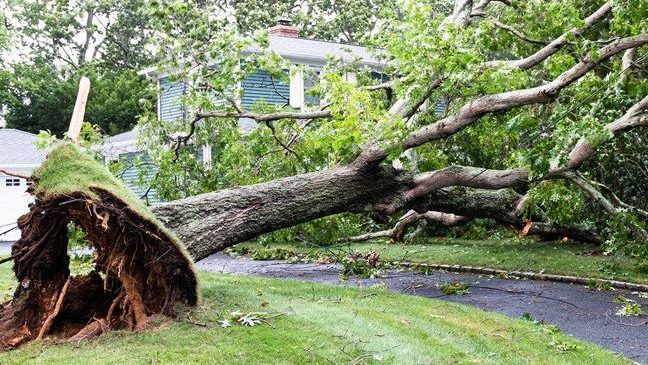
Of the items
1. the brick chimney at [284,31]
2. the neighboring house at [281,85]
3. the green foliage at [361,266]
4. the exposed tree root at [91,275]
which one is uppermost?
the brick chimney at [284,31]

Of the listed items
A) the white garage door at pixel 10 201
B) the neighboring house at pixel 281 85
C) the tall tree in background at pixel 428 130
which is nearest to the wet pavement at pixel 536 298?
the tall tree in background at pixel 428 130

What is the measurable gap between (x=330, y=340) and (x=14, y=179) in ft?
68.1

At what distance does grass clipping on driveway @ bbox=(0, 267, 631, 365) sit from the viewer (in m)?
5.47

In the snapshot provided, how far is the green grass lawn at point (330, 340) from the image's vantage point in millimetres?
5469

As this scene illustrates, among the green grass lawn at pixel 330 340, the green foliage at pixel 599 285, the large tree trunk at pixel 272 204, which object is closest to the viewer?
the green grass lawn at pixel 330 340

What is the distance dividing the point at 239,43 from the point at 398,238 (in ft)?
24.3

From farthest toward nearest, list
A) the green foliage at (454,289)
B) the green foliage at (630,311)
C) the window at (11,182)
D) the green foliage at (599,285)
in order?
the window at (11,182) < the green foliage at (599,285) < the green foliage at (454,289) < the green foliage at (630,311)

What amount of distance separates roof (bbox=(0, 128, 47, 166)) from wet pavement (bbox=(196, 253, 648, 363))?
1367 centimetres

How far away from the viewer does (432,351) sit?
5.91 m

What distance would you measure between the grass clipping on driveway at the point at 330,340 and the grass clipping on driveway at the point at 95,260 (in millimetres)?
336

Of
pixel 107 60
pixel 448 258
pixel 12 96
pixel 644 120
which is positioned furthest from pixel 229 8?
pixel 644 120

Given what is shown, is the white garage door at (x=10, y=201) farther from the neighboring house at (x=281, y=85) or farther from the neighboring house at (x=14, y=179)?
the neighboring house at (x=281, y=85)

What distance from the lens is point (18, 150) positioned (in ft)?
80.8

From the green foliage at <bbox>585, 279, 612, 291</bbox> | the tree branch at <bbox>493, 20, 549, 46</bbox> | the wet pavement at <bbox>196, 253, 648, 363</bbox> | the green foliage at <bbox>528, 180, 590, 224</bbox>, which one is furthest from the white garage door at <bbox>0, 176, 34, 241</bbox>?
the green foliage at <bbox>585, 279, 612, 291</bbox>
